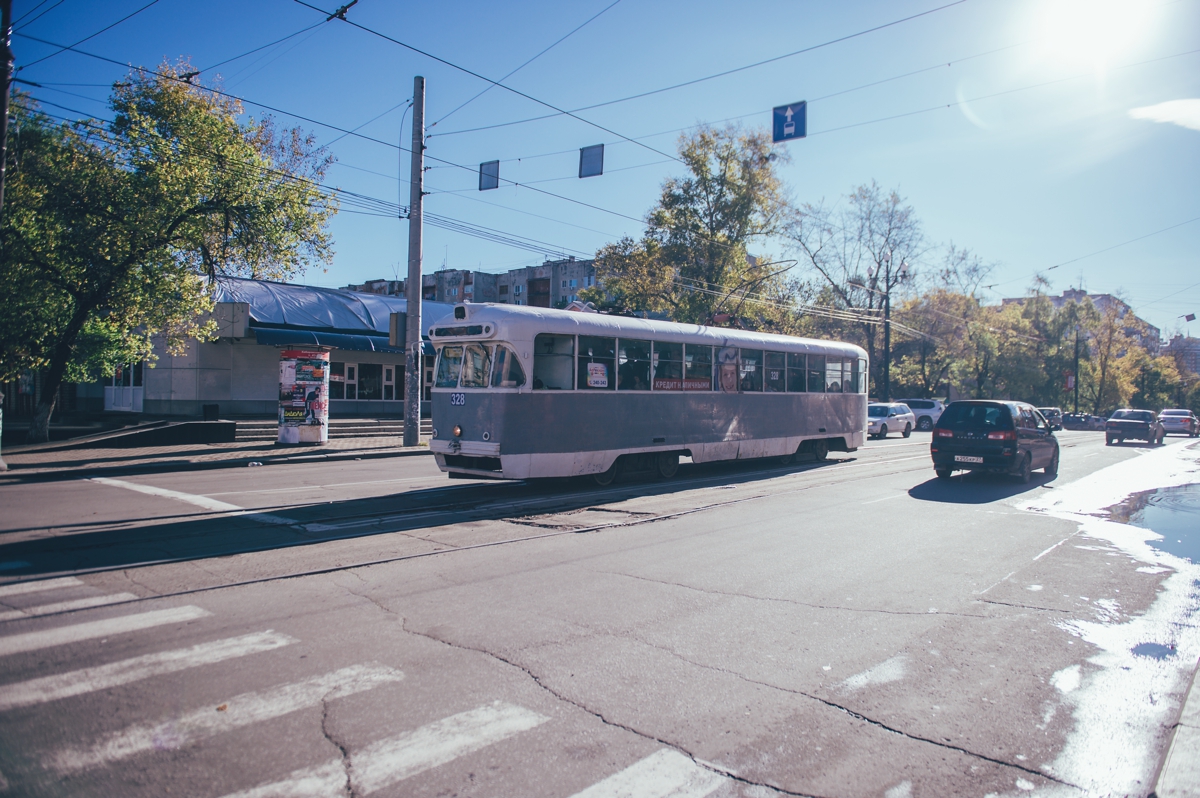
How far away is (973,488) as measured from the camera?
46.8ft

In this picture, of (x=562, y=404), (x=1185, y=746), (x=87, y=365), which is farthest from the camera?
(x=87, y=365)

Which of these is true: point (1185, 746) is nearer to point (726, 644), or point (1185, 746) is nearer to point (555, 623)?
point (726, 644)

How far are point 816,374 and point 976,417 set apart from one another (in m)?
4.19

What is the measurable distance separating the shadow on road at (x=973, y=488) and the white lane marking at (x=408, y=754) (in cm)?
1039

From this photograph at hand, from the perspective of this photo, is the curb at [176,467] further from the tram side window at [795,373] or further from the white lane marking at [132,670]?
the white lane marking at [132,670]

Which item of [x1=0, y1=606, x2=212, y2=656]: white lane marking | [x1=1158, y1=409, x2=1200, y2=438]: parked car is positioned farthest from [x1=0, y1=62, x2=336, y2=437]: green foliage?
[x1=1158, y1=409, x2=1200, y2=438]: parked car

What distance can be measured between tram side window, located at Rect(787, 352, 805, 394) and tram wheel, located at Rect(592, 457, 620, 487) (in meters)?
5.96

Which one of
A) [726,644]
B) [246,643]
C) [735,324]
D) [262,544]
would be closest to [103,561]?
[262,544]

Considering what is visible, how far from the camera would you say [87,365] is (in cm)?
2406

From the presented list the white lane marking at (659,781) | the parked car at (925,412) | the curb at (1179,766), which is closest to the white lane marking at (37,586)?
the white lane marking at (659,781)

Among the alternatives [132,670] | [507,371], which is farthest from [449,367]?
[132,670]

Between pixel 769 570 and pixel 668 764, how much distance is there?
4071 mm

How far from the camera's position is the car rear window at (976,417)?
15070 mm

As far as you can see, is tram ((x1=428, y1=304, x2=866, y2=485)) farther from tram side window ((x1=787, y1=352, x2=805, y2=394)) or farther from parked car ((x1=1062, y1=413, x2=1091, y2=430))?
parked car ((x1=1062, y1=413, x2=1091, y2=430))
